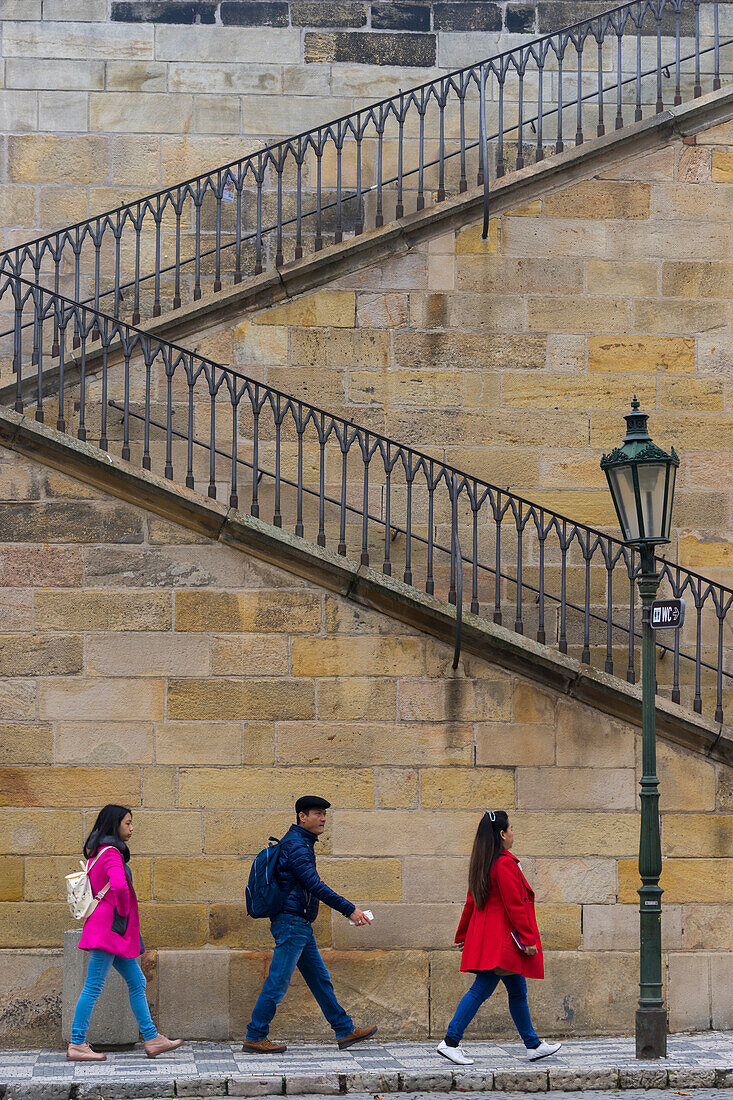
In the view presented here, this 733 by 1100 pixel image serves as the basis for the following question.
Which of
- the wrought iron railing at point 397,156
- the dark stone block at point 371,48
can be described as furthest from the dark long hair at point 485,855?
the dark stone block at point 371,48

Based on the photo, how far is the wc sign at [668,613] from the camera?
27.7 feet

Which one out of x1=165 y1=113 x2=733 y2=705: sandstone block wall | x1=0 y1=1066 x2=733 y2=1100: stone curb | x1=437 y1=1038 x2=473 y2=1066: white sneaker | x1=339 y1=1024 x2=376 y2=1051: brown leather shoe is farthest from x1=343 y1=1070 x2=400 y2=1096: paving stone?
x1=165 y1=113 x2=733 y2=705: sandstone block wall

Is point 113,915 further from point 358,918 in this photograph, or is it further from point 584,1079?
point 584,1079

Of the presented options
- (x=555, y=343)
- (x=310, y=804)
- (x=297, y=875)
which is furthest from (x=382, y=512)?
(x=297, y=875)

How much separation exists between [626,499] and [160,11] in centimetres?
696

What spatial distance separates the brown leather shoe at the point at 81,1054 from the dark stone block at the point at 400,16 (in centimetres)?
903

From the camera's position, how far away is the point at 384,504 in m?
11.4

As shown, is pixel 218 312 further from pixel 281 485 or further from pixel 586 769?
pixel 586 769

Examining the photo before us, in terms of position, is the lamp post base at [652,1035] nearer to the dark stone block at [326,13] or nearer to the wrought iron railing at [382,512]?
the wrought iron railing at [382,512]

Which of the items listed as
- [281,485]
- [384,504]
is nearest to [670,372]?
[384,504]

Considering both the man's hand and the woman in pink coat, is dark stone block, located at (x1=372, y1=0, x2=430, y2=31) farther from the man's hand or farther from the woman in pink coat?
the man's hand

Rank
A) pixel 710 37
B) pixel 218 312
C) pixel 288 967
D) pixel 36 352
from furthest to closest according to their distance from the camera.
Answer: pixel 710 37 < pixel 218 312 < pixel 36 352 < pixel 288 967

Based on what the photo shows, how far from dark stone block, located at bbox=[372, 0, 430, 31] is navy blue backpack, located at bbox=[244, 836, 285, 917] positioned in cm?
786

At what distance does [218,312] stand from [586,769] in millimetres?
4711
